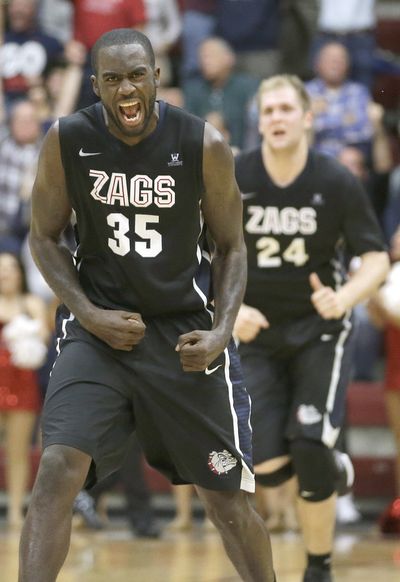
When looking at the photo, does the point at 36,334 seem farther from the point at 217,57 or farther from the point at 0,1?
the point at 0,1

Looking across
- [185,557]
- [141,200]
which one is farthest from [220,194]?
[185,557]

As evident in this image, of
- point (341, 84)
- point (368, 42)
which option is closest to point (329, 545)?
point (341, 84)

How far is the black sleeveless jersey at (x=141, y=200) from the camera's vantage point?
4570mm

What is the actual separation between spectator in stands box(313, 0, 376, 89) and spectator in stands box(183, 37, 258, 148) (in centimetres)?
75

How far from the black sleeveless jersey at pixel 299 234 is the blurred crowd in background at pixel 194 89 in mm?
2849

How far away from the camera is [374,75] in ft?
38.4

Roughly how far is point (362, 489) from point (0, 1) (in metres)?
5.43

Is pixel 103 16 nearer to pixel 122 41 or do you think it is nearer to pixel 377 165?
pixel 377 165

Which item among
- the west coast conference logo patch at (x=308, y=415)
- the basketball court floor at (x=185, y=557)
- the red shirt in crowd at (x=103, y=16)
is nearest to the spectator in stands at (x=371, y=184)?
the basketball court floor at (x=185, y=557)

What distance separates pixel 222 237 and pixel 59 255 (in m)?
0.57

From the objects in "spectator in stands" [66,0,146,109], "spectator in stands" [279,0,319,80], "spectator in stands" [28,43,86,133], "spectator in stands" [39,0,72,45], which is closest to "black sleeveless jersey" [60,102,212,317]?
"spectator in stands" [28,43,86,133]

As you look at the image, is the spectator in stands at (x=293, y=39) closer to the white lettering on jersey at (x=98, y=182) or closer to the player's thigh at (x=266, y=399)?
the player's thigh at (x=266, y=399)

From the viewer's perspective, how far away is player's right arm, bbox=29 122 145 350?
14.8ft

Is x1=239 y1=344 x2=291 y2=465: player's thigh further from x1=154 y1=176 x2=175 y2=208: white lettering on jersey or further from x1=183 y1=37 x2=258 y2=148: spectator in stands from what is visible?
x1=183 y1=37 x2=258 y2=148: spectator in stands
